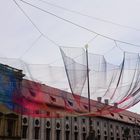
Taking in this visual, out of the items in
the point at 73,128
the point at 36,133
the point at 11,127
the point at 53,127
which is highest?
the point at 73,128

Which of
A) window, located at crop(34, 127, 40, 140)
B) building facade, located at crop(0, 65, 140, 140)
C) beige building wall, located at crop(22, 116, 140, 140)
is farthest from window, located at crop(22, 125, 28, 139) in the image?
window, located at crop(34, 127, 40, 140)

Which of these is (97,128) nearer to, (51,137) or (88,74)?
(51,137)

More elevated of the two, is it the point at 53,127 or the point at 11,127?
the point at 53,127

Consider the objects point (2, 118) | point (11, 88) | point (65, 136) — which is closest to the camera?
point (11, 88)

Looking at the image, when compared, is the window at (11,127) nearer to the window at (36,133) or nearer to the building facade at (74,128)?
the building facade at (74,128)

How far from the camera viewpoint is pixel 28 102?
10031mm

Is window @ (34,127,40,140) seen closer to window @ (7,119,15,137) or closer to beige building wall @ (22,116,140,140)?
beige building wall @ (22,116,140,140)

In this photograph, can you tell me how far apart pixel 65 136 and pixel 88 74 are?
122 ft

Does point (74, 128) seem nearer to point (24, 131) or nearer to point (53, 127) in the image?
point (53, 127)

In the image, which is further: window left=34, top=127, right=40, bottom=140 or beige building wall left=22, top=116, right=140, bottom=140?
beige building wall left=22, top=116, right=140, bottom=140

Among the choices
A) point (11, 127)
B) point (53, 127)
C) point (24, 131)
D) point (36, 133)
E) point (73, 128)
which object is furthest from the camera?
point (73, 128)

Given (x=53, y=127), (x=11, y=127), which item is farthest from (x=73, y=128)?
(x=11, y=127)

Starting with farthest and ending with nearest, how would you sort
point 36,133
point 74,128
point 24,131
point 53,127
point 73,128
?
1. point 74,128
2. point 73,128
3. point 53,127
4. point 36,133
5. point 24,131

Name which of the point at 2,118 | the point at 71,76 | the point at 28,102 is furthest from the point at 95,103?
the point at 2,118
